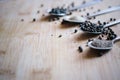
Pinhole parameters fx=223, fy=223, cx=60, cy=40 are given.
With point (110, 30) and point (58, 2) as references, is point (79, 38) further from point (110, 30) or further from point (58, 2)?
point (58, 2)

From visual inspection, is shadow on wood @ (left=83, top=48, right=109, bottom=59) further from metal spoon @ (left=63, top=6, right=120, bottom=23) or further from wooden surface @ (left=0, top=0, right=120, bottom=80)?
metal spoon @ (left=63, top=6, right=120, bottom=23)

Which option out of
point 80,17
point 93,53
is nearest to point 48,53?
point 93,53

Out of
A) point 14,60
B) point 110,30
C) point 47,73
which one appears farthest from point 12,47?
point 110,30

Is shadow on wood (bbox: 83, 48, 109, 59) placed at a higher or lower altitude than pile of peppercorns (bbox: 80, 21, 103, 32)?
lower

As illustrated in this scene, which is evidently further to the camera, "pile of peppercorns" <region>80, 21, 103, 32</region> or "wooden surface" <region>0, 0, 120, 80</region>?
"pile of peppercorns" <region>80, 21, 103, 32</region>

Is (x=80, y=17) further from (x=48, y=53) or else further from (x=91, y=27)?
(x=48, y=53)

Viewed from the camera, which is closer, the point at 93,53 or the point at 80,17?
the point at 93,53

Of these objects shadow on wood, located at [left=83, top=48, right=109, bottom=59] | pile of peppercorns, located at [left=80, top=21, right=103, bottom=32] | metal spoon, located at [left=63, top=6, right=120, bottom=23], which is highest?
metal spoon, located at [left=63, top=6, right=120, bottom=23]

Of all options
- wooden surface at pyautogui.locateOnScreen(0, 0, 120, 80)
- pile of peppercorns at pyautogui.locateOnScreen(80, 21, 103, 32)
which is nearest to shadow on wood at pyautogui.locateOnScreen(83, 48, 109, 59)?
wooden surface at pyautogui.locateOnScreen(0, 0, 120, 80)
